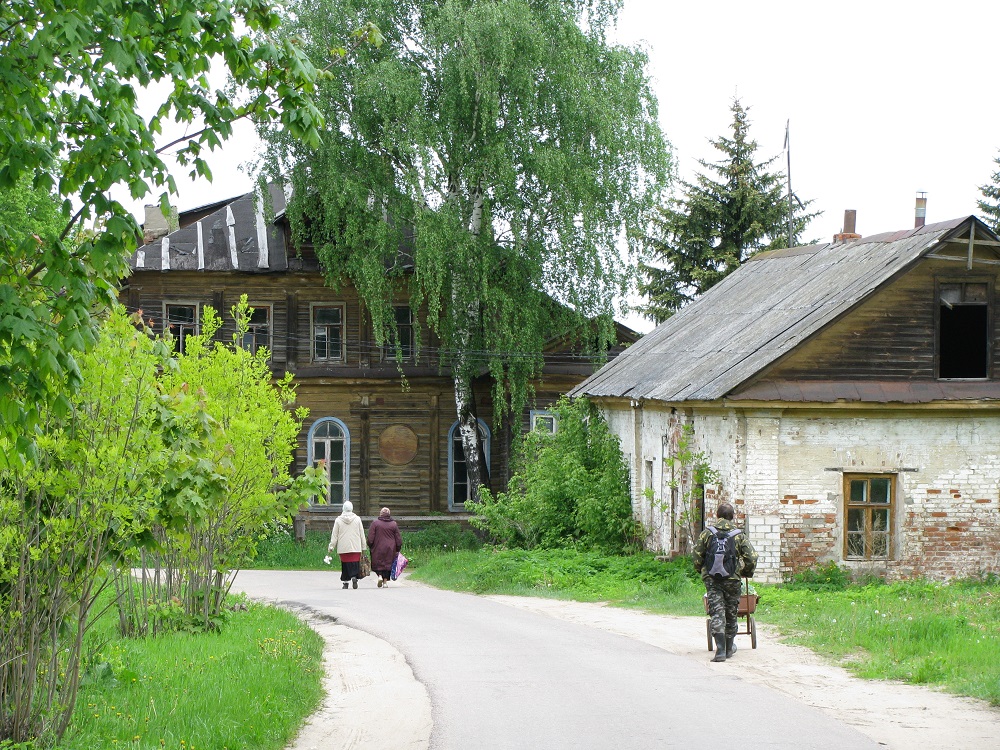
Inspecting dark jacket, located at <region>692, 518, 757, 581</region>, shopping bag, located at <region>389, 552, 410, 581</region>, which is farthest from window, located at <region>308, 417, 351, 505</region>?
dark jacket, located at <region>692, 518, 757, 581</region>

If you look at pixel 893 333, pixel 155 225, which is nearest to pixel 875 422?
pixel 893 333

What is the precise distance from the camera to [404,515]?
3116cm

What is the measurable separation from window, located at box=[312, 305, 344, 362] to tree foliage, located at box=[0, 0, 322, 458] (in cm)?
2380

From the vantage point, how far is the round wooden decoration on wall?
31.3 metres

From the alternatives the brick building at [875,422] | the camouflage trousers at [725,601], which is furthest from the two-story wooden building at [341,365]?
the camouflage trousers at [725,601]

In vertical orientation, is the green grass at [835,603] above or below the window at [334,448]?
below

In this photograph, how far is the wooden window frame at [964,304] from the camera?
61.2 ft

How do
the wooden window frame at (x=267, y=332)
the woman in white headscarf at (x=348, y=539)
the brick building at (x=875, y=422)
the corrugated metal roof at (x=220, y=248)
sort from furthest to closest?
the wooden window frame at (x=267, y=332)
the corrugated metal roof at (x=220, y=248)
the woman in white headscarf at (x=348, y=539)
the brick building at (x=875, y=422)

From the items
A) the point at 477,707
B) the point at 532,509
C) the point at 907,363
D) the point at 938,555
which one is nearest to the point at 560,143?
the point at 532,509

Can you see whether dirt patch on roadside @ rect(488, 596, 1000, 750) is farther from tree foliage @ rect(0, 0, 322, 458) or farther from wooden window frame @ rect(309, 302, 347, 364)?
wooden window frame @ rect(309, 302, 347, 364)

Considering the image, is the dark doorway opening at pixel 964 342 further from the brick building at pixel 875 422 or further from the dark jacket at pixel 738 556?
the dark jacket at pixel 738 556

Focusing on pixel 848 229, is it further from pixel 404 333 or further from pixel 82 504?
pixel 82 504

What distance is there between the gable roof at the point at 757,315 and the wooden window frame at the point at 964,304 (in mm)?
676

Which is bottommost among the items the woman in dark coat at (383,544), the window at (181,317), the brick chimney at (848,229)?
the woman in dark coat at (383,544)
